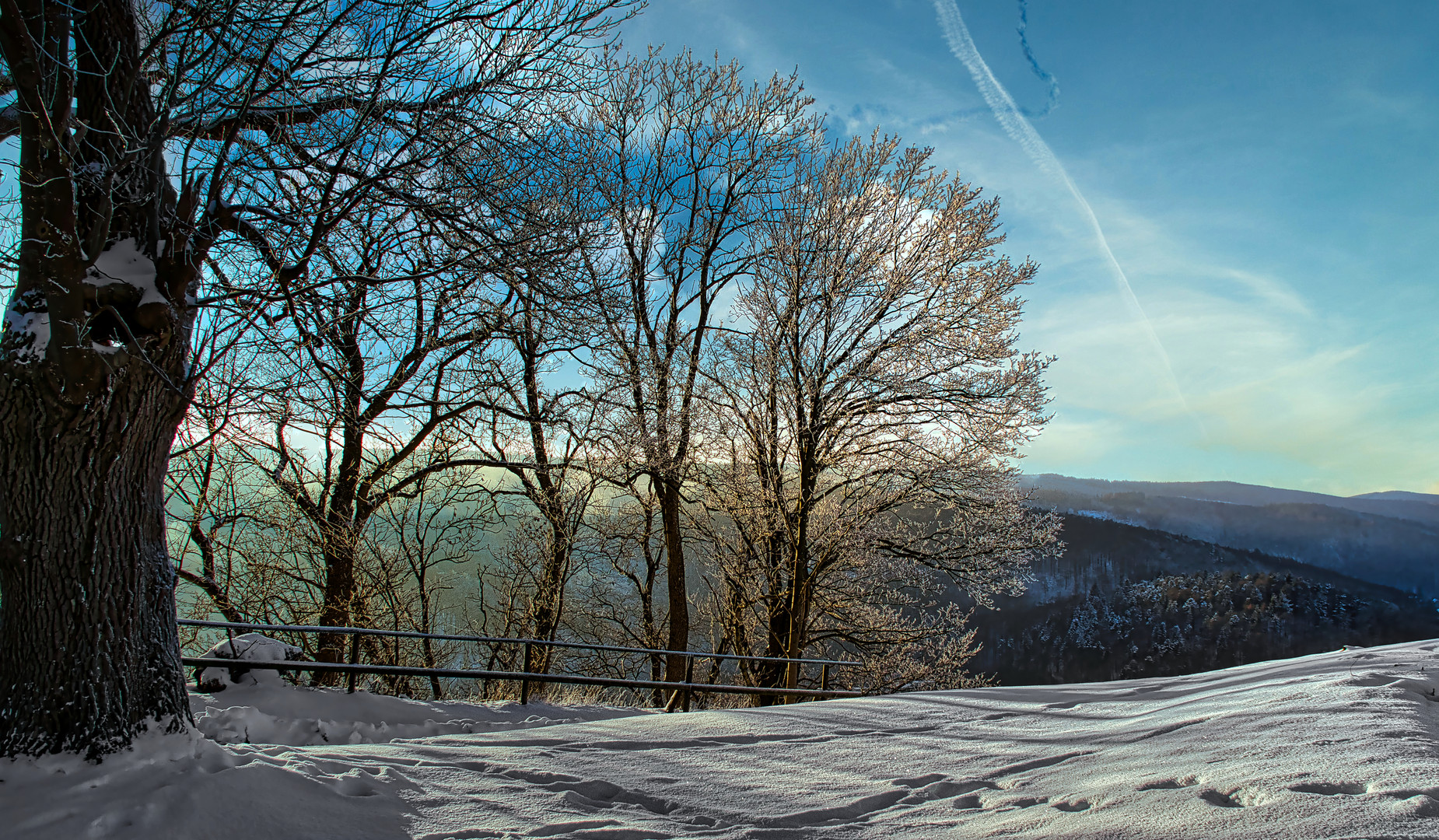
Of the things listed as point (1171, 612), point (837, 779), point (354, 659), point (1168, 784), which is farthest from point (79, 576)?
point (1171, 612)

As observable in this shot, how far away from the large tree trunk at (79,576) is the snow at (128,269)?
1.48ft

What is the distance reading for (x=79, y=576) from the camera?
396 centimetres

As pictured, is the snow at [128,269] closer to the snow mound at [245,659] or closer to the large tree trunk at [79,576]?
the large tree trunk at [79,576]

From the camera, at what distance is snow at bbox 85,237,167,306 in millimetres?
4117

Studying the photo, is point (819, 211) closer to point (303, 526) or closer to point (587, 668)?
point (303, 526)

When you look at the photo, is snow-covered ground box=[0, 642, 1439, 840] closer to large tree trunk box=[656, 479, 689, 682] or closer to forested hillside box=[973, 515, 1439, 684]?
large tree trunk box=[656, 479, 689, 682]

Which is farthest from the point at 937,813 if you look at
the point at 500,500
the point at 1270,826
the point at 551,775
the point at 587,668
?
the point at 587,668

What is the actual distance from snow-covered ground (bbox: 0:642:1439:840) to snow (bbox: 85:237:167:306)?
8.67 ft

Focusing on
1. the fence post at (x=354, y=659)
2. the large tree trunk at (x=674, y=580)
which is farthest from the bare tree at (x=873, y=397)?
the fence post at (x=354, y=659)

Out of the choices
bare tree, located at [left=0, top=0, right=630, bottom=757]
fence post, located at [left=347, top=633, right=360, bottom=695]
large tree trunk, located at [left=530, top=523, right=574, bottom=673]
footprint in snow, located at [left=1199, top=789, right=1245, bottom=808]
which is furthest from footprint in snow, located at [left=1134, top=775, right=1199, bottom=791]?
large tree trunk, located at [left=530, top=523, right=574, bottom=673]

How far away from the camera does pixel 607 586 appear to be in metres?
20.0

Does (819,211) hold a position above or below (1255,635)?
above

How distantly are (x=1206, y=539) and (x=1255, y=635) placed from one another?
12.7 metres

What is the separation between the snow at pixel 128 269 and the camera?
13.5ft
